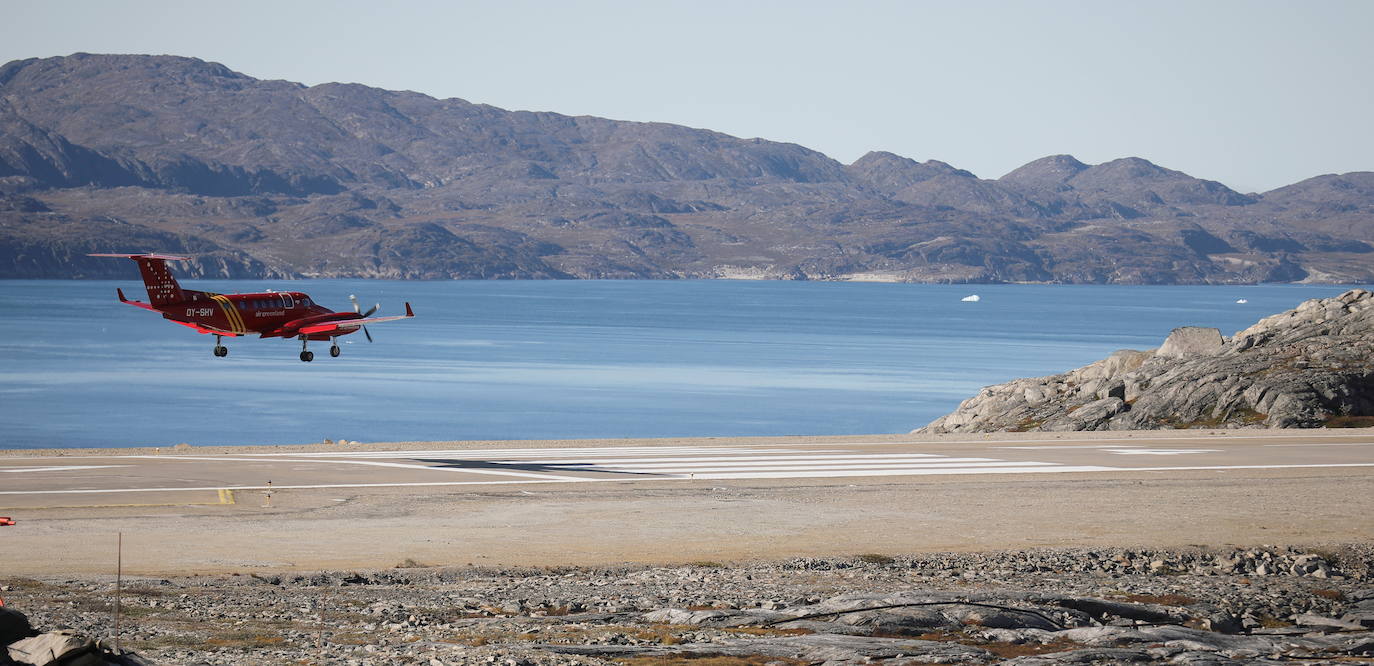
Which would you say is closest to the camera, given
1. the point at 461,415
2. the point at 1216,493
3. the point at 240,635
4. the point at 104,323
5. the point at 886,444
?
the point at 240,635

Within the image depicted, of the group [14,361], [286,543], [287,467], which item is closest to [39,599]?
[286,543]

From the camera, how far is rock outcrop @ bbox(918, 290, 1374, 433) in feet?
175

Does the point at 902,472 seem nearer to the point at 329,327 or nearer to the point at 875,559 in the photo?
the point at 875,559

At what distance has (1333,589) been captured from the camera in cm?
2395

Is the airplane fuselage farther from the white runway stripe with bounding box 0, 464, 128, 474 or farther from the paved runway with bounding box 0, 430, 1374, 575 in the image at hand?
the white runway stripe with bounding box 0, 464, 128, 474

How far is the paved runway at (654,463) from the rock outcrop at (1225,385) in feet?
10.4

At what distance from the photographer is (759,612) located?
19812 millimetres

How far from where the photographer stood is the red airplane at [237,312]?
37.4 metres

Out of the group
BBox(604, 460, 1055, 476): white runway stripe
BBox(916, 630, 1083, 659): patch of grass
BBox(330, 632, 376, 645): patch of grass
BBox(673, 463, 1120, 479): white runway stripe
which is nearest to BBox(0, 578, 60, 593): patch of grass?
BBox(330, 632, 376, 645): patch of grass

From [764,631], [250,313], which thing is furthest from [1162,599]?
[250,313]

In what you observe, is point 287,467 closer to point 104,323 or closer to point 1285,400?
point 1285,400

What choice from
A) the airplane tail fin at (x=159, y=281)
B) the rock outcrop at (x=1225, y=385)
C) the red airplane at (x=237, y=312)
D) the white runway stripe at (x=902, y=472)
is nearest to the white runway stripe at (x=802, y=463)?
the white runway stripe at (x=902, y=472)

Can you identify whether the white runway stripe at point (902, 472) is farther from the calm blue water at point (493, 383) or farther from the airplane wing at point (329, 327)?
the calm blue water at point (493, 383)

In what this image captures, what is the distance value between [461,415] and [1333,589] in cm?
7380
